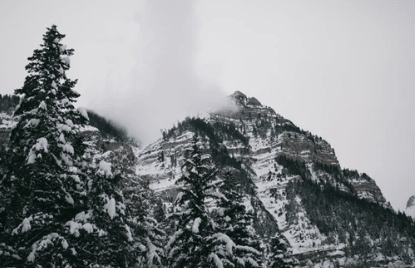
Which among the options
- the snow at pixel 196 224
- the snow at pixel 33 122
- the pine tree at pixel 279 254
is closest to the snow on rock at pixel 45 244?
the snow at pixel 33 122

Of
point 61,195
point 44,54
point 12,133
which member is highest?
point 44,54

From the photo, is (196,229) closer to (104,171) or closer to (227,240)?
(227,240)

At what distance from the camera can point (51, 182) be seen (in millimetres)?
15586

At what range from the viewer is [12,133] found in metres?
15.6

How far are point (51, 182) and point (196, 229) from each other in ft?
26.5

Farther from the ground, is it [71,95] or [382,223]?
[382,223]

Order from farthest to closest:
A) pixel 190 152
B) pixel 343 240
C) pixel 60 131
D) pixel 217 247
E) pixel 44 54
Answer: pixel 343 240 < pixel 190 152 < pixel 217 247 < pixel 44 54 < pixel 60 131

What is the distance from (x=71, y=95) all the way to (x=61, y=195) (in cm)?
497

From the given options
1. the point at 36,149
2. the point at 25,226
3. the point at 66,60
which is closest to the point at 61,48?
the point at 66,60

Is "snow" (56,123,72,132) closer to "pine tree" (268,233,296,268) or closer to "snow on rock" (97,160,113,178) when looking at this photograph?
"snow on rock" (97,160,113,178)

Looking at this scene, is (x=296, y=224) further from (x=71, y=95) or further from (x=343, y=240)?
(x=71, y=95)

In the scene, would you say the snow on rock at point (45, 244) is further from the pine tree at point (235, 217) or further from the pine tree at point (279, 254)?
the pine tree at point (279, 254)

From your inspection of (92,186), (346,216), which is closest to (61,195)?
(92,186)

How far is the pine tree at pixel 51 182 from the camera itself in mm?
14227
